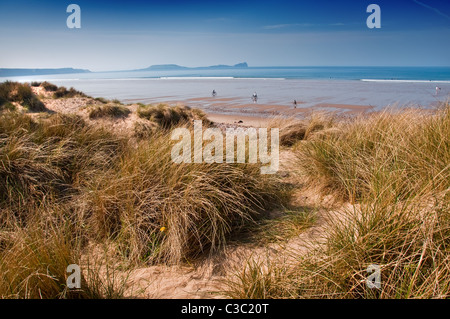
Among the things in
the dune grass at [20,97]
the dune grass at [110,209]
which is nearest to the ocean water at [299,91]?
the dune grass at [110,209]

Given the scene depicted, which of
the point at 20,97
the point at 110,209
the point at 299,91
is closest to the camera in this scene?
the point at 110,209

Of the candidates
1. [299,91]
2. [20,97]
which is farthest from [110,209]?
[299,91]

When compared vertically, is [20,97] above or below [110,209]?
above

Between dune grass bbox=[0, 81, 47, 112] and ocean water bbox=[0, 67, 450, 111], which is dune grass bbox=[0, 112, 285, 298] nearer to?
ocean water bbox=[0, 67, 450, 111]

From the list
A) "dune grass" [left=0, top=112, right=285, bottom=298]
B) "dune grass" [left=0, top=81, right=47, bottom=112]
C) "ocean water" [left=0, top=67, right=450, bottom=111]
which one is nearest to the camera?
"dune grass" [left=0, top=112, right=285, bottom=298]

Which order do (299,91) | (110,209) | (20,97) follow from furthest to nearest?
(299,91), (20,97), (110,209)

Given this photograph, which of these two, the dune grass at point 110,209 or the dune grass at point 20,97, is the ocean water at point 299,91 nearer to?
the dune grass at point 110,209

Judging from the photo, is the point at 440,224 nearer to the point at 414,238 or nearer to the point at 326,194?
the point at 414,238

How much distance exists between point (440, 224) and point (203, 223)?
2104mm

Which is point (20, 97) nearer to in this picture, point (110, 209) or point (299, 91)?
point (110, 209)

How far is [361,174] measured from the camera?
3723 millimetres

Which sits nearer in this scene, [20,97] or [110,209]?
[110,209]

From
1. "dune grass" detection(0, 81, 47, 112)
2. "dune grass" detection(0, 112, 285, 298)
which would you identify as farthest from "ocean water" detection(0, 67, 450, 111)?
"dune grass" detection(0, 81, 47, 112)
